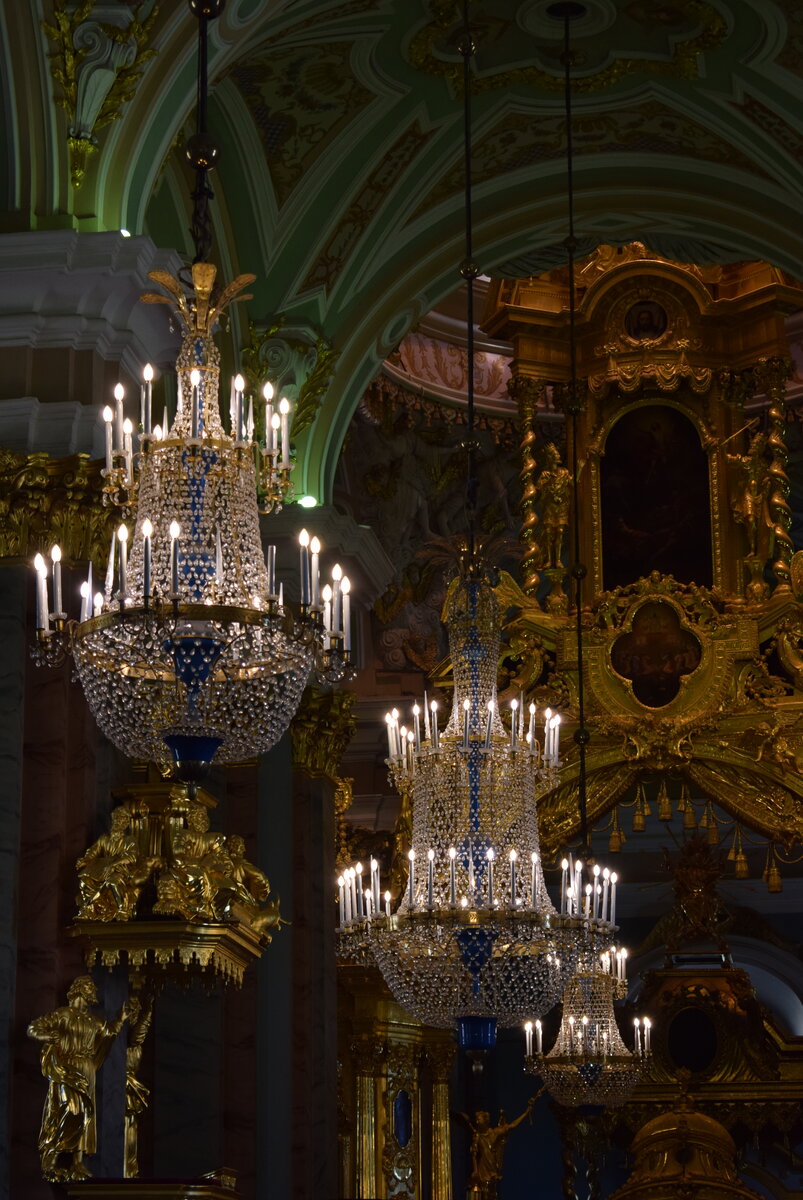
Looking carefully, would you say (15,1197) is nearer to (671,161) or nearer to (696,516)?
(671,161)

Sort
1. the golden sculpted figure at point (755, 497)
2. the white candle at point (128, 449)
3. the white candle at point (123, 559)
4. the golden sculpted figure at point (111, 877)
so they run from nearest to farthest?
the white candle at point (123, 559), the white candle at point (128, 449), the golden sculpted figure at point (111, 877), the golden sculpted figure at point (755, 497)

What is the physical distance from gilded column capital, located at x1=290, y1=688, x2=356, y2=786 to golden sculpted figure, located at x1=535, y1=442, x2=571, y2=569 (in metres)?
3.67

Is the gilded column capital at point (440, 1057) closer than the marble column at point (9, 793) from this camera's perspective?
No

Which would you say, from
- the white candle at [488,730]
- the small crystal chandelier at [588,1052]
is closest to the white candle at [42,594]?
the white candle at [488,730]

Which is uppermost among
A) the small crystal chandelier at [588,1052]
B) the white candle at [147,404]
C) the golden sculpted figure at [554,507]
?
the golden sculpted figure at [554,507]

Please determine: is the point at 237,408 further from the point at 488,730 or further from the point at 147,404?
the point at 488,730

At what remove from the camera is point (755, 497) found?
54.3ft

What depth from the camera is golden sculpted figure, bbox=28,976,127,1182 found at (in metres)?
8.32

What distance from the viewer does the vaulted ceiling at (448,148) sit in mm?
12055

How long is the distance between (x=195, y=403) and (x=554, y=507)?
9.41 m

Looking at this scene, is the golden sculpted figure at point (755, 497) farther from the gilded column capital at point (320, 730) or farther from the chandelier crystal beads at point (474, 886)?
the chandelier crystal beads at point (474, 886)

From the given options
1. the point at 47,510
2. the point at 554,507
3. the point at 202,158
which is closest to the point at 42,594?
the point at 202,158

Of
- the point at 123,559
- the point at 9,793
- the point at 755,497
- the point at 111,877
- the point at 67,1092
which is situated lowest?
the point at 67,1092

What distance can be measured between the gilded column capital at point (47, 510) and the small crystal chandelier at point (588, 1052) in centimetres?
578
